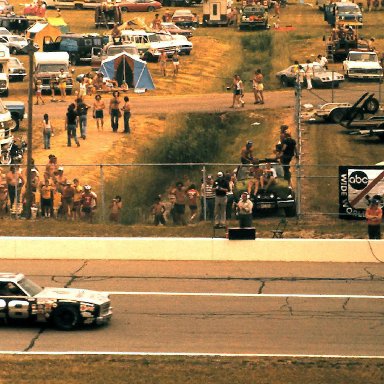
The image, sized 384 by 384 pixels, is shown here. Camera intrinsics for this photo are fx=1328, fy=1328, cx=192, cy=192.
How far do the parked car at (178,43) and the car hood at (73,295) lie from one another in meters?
42.3

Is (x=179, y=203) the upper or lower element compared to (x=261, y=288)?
upper

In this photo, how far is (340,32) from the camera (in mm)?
64000

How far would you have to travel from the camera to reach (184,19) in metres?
76.3

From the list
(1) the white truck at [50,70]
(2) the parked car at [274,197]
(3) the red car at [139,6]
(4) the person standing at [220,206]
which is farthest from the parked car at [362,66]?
(3) the red car at [139,6]

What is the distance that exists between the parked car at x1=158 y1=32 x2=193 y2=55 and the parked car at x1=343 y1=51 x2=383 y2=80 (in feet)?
33.9

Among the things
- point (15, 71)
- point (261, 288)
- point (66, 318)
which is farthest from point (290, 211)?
point (15, 71)

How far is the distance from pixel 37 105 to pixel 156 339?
105ft

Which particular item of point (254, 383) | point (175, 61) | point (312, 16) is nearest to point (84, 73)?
point (175, 61)

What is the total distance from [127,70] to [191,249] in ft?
95.9

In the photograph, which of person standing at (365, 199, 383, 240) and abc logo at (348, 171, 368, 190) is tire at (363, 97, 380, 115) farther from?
person standing at (365, 199, 383, 240)

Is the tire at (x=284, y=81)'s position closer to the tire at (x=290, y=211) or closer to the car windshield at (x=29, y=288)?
the tire at (x=290, y=211)

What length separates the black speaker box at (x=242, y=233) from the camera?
2897 cm

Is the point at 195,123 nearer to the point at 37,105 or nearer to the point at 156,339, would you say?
the point at 37,105

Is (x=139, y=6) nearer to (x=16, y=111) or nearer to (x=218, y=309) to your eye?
(x=16, y=111)
